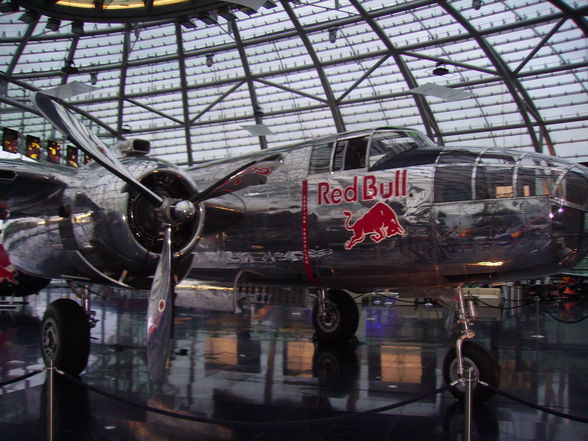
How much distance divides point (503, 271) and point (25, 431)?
5333mm

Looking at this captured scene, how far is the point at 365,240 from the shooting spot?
23.0ft

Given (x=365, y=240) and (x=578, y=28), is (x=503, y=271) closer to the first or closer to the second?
(x=365, y=240)

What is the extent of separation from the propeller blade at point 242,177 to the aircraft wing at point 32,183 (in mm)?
2198

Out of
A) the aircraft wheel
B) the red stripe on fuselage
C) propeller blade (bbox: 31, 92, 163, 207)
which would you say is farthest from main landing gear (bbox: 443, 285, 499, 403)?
propeller blade (bbox: 31, 92, 163, 207)

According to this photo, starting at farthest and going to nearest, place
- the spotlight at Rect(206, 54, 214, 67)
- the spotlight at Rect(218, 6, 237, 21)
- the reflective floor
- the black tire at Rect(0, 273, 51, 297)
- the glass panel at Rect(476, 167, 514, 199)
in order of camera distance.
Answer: the spotlight at Rect(206, 54, 214, 67) → the spotlight at Rect(218, 6, 237, 21) → the black tire at Rect(0, 273, 51, 297) → the glass panel at Rect(476, 167, 514, 199) → the reflective floor

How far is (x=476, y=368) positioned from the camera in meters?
6.58

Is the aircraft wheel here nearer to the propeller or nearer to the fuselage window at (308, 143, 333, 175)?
the fuselage window at (308, 143, 333, 175)

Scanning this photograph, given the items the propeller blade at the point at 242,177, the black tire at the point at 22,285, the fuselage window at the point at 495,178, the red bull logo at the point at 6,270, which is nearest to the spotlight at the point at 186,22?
the black tire at the point at 22,285

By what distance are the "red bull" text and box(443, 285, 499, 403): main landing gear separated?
1472 millimetres

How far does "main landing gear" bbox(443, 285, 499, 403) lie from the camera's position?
6512 millimetres

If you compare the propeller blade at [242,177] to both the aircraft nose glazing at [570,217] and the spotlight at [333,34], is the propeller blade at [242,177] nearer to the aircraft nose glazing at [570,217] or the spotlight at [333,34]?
the aircraft nose glazing at [570,217]

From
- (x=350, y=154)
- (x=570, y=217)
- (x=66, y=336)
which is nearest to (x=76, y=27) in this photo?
(x=66, y=336)

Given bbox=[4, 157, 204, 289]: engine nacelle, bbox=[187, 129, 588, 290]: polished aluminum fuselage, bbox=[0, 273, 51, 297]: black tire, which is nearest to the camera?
bbox=[187, 129, 588, 290]: polished aluminum fuselage

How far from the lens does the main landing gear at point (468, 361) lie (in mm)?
6512
